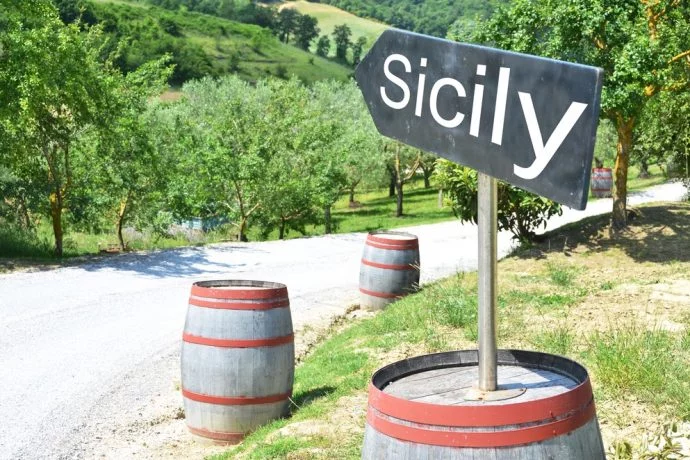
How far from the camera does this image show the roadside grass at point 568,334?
19.3 feet

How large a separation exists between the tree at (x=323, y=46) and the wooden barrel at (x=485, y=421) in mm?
169226

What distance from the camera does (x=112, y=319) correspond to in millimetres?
11859

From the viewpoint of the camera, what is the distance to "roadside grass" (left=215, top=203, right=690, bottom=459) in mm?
5883

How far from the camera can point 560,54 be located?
46.5ft

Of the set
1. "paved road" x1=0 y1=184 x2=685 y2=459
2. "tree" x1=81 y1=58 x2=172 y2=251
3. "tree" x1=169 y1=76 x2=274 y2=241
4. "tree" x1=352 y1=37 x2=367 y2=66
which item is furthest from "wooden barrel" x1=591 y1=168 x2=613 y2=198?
"tree" x1=352 y1=37 x2=367 y2=66

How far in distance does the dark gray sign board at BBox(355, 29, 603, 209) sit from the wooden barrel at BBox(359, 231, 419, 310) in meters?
8.25

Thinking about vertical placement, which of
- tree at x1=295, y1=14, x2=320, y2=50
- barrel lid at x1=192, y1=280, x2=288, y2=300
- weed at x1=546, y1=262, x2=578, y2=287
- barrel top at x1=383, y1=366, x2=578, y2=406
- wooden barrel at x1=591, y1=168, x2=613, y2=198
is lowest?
wooden barrel at x1=591, y1=168, x2=613, y2=198

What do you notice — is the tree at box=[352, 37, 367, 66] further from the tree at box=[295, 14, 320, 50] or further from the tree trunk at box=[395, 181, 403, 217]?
the tree trunk at box=[395, 181, 403, 217]

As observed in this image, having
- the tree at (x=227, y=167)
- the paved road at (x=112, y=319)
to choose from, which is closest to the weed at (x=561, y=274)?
the paved road at (x=112, y=319)

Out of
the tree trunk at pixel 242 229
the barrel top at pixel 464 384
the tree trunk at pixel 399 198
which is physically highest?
the barrel top at pixel 464 384

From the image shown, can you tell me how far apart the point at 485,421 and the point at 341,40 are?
172 metres

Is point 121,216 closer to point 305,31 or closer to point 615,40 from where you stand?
point 615,40

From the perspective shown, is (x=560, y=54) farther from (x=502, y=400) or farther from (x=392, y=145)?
(x=392, y=145)

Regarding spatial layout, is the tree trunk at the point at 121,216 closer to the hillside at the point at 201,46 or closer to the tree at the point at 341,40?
the hillside at the point at 201,46
